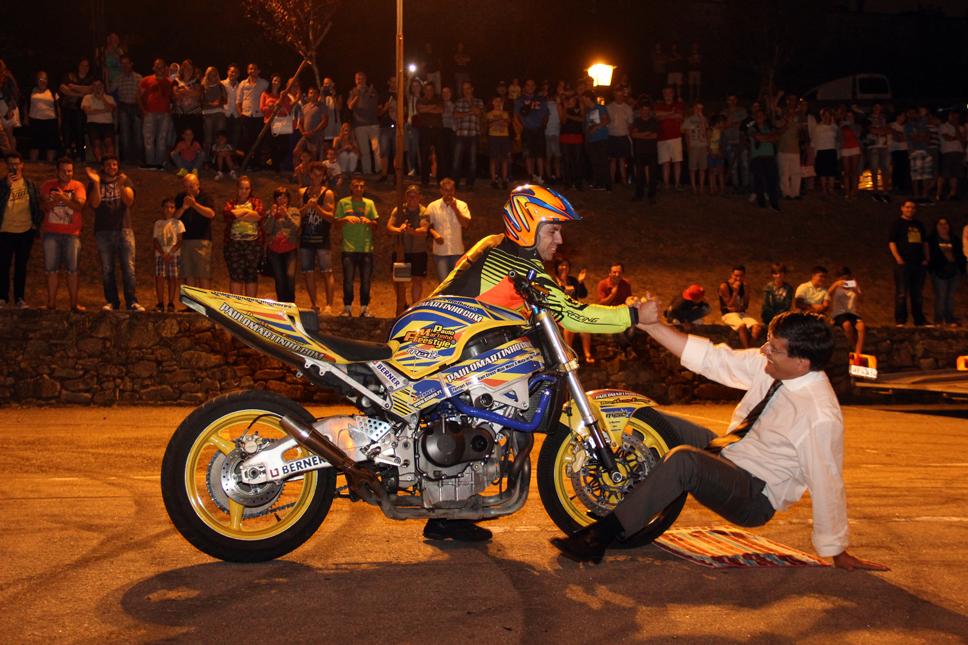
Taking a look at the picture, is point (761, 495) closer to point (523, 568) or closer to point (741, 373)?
point (741, 373)

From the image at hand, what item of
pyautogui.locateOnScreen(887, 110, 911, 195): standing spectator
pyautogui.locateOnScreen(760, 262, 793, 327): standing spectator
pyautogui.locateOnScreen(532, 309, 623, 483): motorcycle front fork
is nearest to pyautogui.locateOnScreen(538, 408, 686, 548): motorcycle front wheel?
pyautogui.locateOnScreen(532, 309, 623, 483): motorcycle front fork

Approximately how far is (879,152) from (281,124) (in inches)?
476

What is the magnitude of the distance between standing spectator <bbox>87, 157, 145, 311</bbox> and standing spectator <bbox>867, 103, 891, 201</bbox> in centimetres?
1557

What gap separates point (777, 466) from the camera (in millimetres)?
6316

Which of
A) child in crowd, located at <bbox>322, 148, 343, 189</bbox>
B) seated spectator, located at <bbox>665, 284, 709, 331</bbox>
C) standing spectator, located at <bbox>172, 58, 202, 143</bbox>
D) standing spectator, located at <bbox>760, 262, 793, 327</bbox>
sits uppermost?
standing spectator, located at <bbox>172, 58, 202, 143</bbox>

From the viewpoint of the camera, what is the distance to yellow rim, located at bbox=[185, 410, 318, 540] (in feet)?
20.2

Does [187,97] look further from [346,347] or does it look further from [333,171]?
[346,347]

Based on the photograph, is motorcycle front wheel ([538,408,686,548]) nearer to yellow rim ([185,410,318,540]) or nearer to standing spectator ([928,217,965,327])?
yellow rim ([185,410,318,540])

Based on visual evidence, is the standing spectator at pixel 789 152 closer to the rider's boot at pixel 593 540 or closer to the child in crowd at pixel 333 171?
the child in crowd at pixel 333 171

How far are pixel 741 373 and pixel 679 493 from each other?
0.89 meters

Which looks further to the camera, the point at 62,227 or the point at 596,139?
the point at 596,139

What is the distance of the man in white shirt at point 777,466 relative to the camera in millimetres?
6141

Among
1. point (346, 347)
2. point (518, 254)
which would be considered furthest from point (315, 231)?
point (346, 347)

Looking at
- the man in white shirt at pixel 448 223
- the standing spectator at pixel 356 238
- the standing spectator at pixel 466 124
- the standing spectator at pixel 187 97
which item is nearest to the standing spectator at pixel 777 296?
the man in white shirt at pixel 448 223
